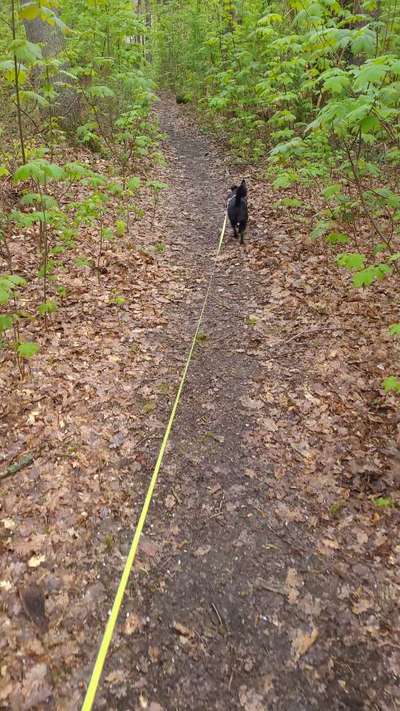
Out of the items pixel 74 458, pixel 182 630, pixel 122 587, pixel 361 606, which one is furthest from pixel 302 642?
pixel 74 458

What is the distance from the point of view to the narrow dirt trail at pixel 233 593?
97.9 inches

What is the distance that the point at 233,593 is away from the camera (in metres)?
→ 2.97

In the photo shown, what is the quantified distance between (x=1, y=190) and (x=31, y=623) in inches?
261

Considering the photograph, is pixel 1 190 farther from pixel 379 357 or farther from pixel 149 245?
pixel 379 357

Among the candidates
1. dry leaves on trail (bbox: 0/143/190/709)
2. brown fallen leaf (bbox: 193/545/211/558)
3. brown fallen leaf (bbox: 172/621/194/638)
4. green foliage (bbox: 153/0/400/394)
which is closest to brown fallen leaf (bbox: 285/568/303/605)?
brown fallen leaf (bbox: 193/545/211/558)

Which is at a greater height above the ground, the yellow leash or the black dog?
the black dog

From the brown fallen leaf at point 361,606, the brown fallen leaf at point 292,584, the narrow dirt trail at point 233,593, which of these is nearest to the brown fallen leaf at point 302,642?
the narrow dirt trail at point 233,593

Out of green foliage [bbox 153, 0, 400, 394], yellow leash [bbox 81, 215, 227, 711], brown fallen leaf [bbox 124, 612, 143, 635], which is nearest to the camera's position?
yellow leash [bbox 81, 215, 227, 711]

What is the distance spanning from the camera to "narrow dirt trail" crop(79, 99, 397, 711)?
8.16 ft

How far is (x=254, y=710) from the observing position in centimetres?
241

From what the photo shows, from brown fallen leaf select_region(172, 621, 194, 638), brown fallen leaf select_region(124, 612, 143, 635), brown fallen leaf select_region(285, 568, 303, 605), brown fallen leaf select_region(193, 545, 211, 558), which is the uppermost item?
brown fallen leaf select_region(285, 568, 303, 605)

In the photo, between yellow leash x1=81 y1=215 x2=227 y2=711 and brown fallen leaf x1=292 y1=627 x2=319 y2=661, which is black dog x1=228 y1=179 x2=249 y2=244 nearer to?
yellow leash x1=81 y1=215 x2=227 y2=711

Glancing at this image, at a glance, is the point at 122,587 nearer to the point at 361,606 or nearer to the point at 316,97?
the point at 361,606

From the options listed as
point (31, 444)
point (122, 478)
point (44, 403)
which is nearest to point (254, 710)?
point (122, 478)
